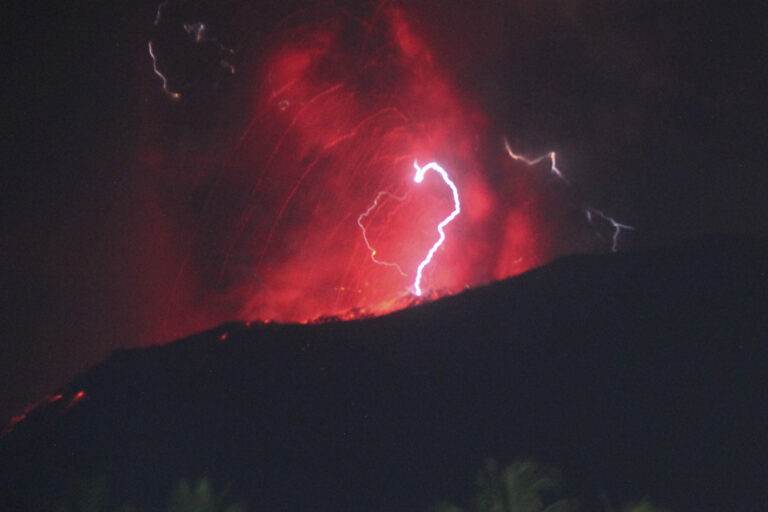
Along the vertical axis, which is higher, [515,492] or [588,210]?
[588,210]

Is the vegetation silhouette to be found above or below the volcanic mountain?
below

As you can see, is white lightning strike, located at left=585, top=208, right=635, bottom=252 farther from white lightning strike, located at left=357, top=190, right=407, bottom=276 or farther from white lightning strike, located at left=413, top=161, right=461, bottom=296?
white lightning strike, located at left=357, top=190, right=407, bottom=276

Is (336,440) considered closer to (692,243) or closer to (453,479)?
(453,479)

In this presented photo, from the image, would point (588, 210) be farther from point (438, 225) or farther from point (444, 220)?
point (438, 225)

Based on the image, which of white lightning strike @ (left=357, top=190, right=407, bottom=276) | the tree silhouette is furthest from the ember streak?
the tree silhouette

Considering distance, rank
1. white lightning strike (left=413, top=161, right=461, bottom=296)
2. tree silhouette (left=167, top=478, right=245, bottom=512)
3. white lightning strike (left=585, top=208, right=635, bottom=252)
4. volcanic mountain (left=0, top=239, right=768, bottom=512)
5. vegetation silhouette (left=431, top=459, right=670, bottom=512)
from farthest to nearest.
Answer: white lightning strike (left=585, top=208, right=635, bottom=252) → white lightning strike (left=413, top=161, right=461, bottom=296) → volcanic mountain (left=0, top=239, right=768, bottom=512) → tree silhouette (left=167, top=478, right=245, bottom=512) → vegetation silhouette (left=431, top=459, right=670, bottom=512)

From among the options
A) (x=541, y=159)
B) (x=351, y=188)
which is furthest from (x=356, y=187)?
(x=541, y=159)
